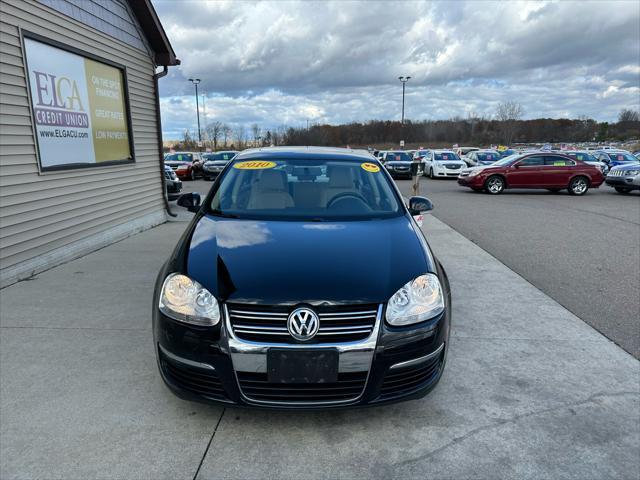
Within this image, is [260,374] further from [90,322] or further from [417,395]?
[90,322]

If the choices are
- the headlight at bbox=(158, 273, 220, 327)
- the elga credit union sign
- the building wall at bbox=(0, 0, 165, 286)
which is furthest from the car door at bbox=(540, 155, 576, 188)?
the headlight at bbox=(158, 273, 220, 327)

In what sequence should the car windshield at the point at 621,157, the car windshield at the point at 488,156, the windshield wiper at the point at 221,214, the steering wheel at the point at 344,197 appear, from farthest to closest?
1. the car windshield at the point at 488,156
2. the car windshield at the point at 621,157
3. the steering wheel at the point at 344,197
4. the windshield wiper at the point at 221,214

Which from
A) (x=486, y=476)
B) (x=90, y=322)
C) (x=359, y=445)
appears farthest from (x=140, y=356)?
(x=486, y=476)

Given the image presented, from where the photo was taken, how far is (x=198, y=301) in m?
2.46

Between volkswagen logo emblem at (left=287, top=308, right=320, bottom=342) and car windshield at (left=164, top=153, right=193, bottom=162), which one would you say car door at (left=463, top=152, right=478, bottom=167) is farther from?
volkswagen logo emblem at (left=287, top=308, right=320, bottom=342)

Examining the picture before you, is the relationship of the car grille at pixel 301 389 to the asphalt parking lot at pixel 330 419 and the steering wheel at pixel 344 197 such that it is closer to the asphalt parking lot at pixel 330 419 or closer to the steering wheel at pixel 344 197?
the asphalt parking lot at pixel 330 419

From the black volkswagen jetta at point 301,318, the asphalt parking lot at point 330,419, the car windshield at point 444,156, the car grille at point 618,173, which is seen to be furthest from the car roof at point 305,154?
the car windshield at point 444,156

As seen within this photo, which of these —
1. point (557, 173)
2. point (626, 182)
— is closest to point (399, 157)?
point (557, 173)

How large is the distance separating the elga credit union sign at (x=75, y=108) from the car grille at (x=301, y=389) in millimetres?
5128

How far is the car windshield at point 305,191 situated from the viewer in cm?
354

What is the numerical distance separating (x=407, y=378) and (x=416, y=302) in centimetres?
42

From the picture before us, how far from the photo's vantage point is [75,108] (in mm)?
6684

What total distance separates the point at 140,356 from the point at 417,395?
7.00 ft

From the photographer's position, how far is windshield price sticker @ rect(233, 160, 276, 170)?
406cm
